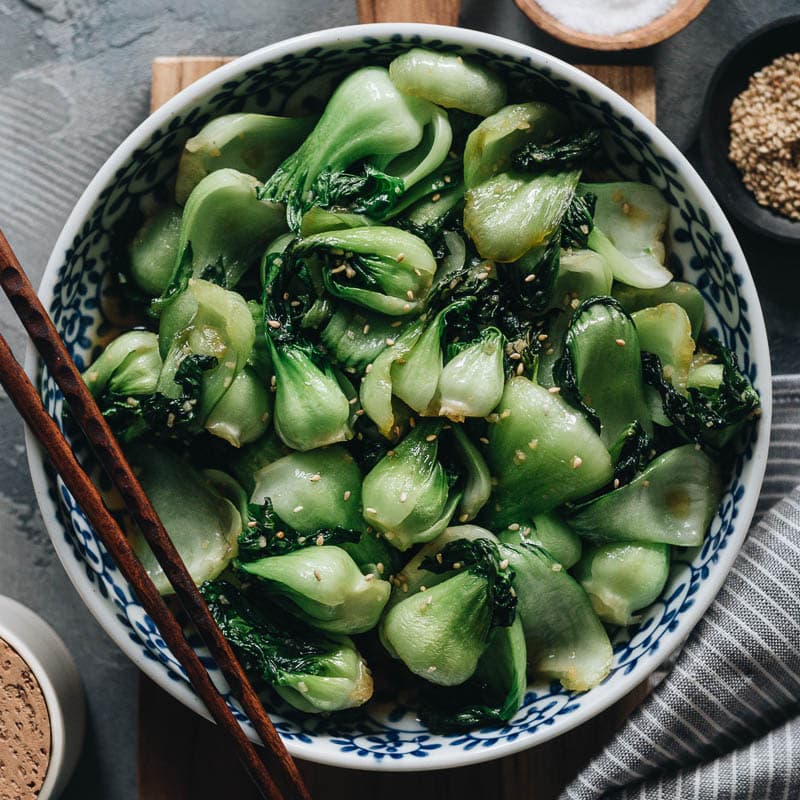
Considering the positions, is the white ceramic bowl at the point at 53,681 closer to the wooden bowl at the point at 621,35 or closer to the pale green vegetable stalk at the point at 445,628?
the pale green vegetable stalk at the point at 445,628

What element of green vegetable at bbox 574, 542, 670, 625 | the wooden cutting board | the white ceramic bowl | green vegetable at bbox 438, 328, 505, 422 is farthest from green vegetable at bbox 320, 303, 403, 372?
the white ceramic bowl

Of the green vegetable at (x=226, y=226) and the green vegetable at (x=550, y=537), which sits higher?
the green vegetable at (x=226, y=226)

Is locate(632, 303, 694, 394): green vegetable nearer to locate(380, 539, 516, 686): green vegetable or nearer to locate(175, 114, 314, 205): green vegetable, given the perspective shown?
locate(380, 539, 516, 686): green vegetable

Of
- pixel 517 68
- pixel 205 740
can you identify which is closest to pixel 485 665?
pixel 205 740

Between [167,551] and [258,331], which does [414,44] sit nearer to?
[258,331]

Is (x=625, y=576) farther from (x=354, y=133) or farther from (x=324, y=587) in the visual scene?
(x=354, y=133)

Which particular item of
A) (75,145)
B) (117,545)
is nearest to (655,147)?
(117,545)

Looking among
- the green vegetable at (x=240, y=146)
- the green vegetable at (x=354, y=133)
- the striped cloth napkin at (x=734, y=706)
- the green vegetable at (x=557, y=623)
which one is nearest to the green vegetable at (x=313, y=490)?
the green vegetable at (x=557, y=623)
